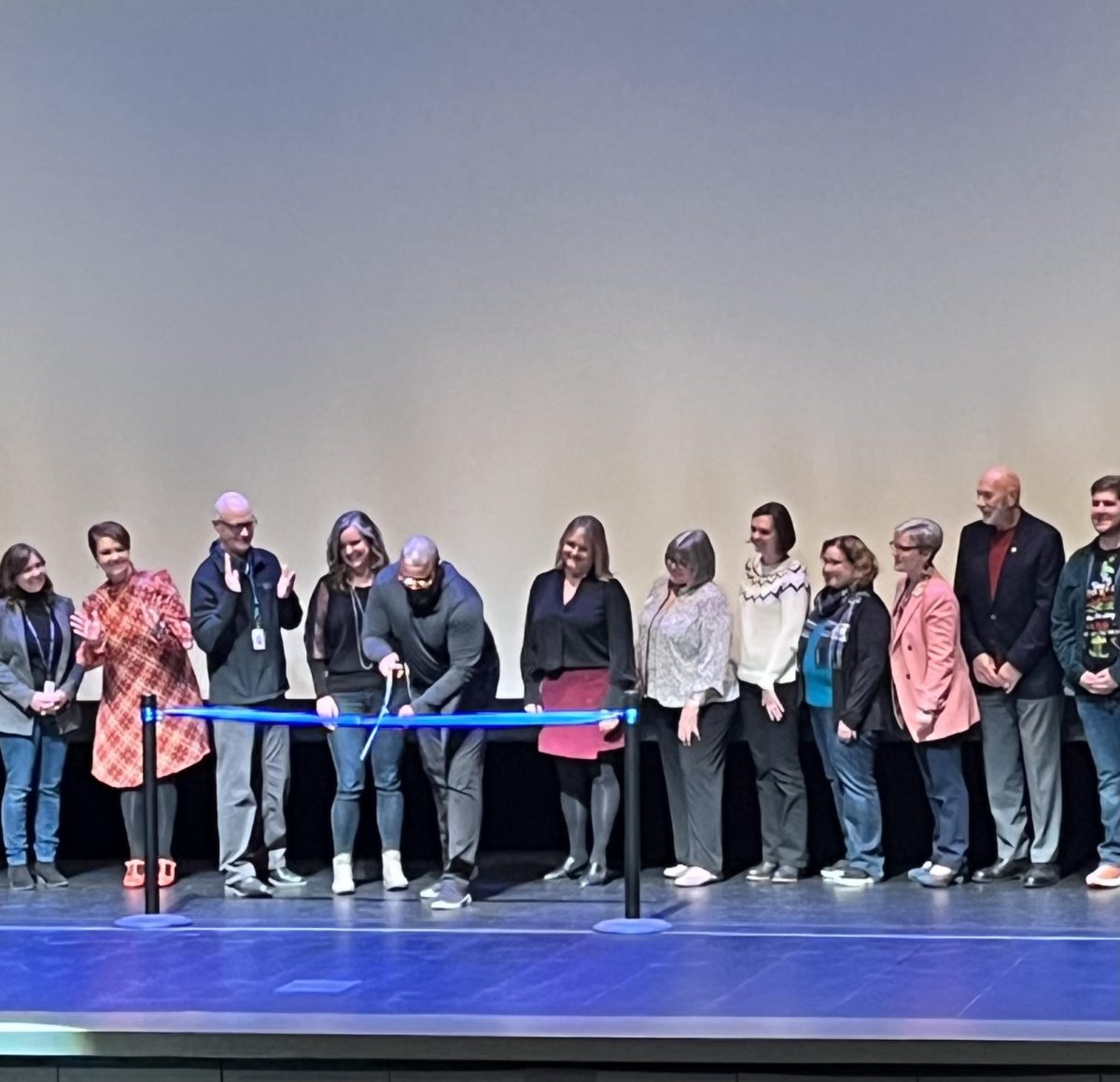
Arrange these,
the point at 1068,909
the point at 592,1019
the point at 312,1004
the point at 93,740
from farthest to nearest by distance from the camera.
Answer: the point at 93,740, the point at 1068,909, the point at 312,1004, the point at 592,1019

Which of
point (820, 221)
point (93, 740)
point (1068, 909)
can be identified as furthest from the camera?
point (820, 221)

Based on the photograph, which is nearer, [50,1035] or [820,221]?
[50,1035]

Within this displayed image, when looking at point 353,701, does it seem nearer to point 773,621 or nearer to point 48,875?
point 48,875

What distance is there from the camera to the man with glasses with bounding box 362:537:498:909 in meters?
8.41

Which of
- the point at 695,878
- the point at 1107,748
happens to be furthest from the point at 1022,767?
the point at 695,878

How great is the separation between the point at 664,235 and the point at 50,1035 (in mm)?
5502

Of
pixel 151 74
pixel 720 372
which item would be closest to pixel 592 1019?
pixel 720 372

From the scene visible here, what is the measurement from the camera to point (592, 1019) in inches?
235

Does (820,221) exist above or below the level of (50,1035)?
above

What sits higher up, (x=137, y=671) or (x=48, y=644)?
(x=48, y=644)

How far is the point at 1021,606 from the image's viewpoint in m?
8.42

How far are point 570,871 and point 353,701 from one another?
123 cm

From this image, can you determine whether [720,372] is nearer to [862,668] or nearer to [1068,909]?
[862,668]

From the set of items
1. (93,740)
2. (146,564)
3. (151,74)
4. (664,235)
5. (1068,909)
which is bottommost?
(1068,909)
